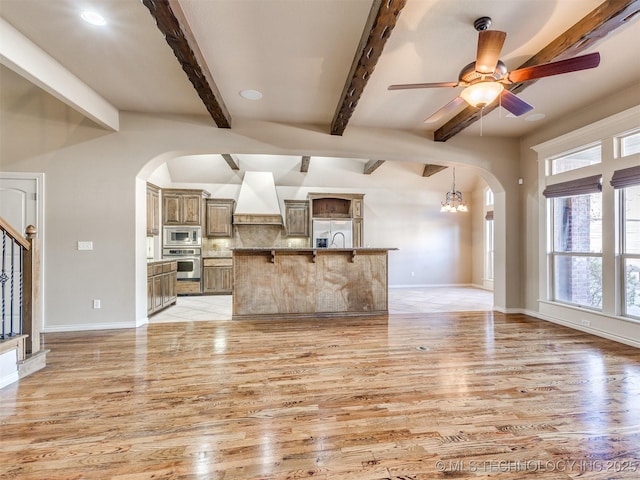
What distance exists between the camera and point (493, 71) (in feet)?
7.77

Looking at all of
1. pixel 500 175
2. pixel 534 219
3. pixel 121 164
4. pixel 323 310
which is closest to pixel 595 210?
pixel 534 219

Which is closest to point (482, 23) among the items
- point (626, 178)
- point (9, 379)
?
point (626, 178)

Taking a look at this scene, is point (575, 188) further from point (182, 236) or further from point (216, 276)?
point (182, 236)

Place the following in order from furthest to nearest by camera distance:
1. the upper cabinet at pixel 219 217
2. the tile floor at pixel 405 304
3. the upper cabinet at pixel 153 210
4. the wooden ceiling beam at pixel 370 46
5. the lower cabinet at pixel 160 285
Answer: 1. the upper cabinet at pixel 219 217
2. the upper cabinet at pixel 153 210
3. the tile floor at pixel 405 304
4. the lower cabinet at pixel 160 285
5. the wooden ceiling beam at pixel 370 46

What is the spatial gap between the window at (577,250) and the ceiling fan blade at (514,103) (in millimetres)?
2226

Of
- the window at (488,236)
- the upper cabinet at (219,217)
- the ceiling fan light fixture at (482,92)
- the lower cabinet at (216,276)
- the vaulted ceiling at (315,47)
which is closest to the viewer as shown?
the vaulted ceiling at (315,47)

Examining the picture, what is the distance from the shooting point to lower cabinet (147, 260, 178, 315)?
16.1 feet

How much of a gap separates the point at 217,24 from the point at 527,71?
102 inches

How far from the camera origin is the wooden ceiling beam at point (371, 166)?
7.25m

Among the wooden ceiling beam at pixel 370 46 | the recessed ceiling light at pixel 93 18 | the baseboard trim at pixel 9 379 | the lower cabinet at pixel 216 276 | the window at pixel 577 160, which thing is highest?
the recessed ceiling light at pixel 93 18

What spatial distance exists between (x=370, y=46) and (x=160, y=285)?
5.02 meters

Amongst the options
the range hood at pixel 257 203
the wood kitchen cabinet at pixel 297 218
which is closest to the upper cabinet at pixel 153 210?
the range hood at pixel 257 203

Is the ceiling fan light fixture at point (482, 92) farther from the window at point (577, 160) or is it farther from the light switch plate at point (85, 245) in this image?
the light switch plate at point (85, 245)

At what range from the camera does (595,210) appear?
4051 millimetres
